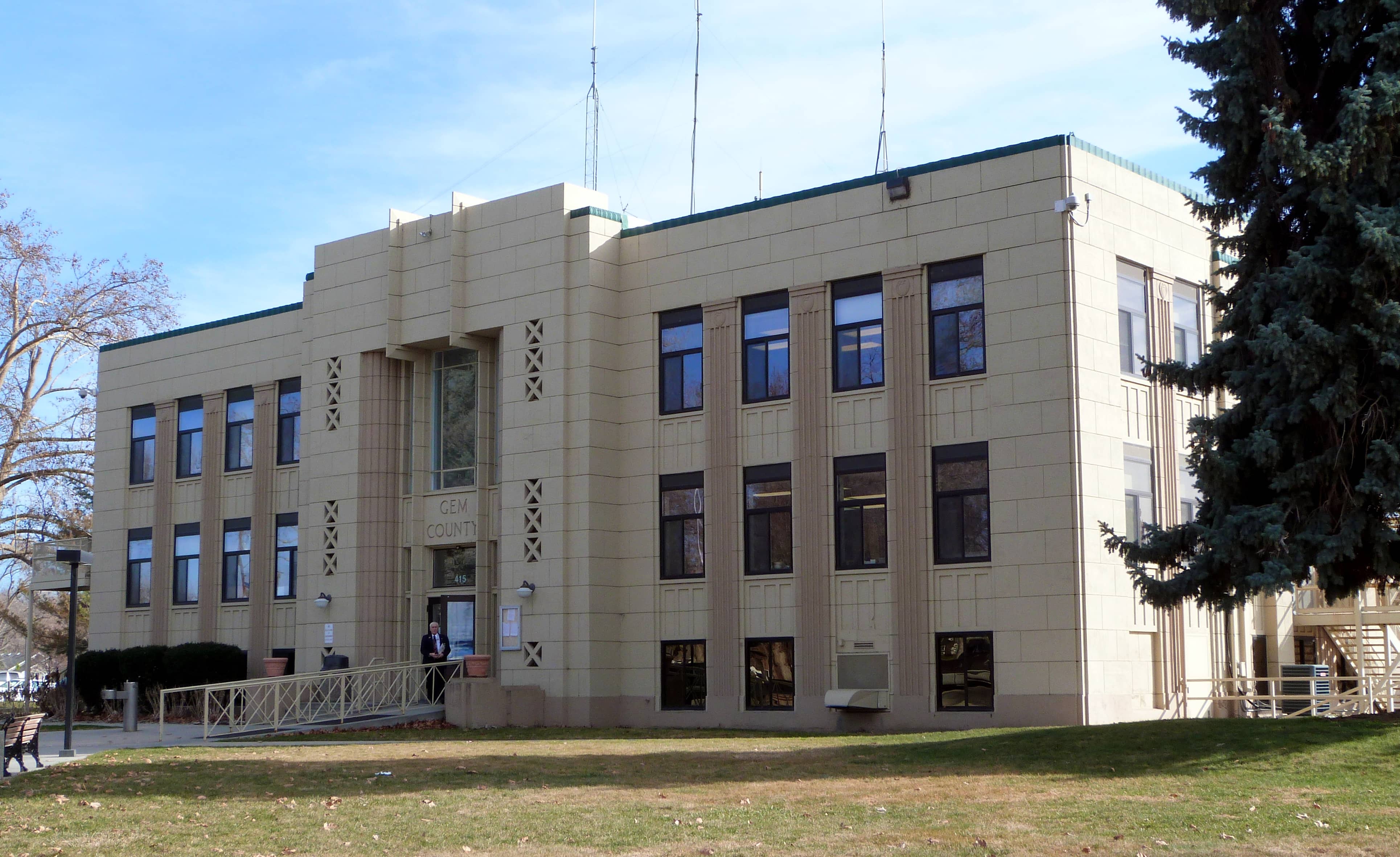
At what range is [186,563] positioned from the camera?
128ft

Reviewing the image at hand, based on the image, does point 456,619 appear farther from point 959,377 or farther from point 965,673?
point 959,377

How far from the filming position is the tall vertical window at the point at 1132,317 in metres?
26.6

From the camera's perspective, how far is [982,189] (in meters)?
25.8

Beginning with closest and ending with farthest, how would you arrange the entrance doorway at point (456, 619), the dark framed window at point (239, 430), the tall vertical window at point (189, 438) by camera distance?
the entrance doorway at point (456, 619) < the dark framed window at point (239, 430) < the tall vertical window at point (189, 438)

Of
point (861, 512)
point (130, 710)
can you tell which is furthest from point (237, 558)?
point (861, 512)

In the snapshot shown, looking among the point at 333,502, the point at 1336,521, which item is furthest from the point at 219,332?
the point at 1336,521

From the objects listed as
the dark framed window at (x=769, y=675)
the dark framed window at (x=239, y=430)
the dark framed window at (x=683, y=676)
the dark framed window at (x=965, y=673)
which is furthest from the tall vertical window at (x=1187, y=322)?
the dark framed window at (x=239, y=430)

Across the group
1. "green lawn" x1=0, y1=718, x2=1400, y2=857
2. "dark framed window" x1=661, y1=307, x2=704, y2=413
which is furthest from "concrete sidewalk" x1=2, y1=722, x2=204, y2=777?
"dark framed window" x1=661, y1=307, x2=704, y2=413

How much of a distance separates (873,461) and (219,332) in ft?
64.6

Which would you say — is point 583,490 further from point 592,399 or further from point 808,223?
point 808,223

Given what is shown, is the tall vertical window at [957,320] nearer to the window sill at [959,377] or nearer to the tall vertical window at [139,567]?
the window sill at [959,377]

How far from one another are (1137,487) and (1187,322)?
413 cm

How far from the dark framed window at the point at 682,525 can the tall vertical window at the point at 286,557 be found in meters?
11.1

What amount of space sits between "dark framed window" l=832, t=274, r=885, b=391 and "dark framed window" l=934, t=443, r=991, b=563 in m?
1.98
